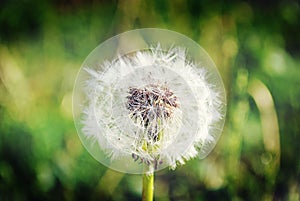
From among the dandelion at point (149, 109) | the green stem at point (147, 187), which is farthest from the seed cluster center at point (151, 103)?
the green stem at point (147, 187)

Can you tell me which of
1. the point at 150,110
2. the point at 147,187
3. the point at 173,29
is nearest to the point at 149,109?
the point at 150,110

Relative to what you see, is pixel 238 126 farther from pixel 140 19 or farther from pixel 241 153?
pixel 140 19

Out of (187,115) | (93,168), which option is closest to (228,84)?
(187,115)

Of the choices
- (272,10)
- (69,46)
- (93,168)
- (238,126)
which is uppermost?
(272,10)

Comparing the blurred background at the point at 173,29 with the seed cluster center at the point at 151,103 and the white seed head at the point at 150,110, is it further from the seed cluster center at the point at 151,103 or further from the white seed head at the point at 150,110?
the seed cluster center at the point at 151,103

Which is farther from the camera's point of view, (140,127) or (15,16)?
(15,16)

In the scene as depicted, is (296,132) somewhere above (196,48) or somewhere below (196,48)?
below

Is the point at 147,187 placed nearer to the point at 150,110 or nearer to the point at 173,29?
the point at 150,110
